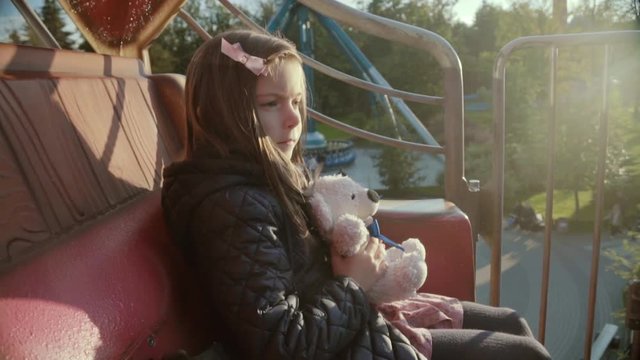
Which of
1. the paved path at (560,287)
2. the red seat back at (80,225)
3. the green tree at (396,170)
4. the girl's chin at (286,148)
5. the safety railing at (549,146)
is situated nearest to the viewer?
the red seat back at (80,225)

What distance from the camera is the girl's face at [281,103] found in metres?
1.12

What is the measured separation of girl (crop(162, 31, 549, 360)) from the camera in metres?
0.95

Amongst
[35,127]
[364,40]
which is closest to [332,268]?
[35,127]

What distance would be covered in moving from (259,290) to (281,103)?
0.39 meters

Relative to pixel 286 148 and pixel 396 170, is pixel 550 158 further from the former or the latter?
pixel 396 170

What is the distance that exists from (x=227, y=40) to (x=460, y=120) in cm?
90

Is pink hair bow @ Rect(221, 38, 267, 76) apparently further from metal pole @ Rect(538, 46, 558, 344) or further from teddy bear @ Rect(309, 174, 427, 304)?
metal pole @ Rect(538, 46, 558, 344)

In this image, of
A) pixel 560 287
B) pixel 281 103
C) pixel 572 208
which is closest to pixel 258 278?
pixel 281 103

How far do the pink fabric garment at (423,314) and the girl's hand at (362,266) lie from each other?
9 cm

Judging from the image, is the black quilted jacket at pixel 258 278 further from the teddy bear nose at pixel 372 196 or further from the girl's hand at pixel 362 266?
the teddy bear nose at pixel 372 196

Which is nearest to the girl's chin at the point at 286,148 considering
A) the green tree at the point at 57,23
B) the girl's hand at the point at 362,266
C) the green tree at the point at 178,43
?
the girl's hand at the point at 362,266

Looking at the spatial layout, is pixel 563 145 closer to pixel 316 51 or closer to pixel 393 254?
pixel 316 51

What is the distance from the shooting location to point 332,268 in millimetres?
1163

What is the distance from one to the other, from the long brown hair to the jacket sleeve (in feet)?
0.28
